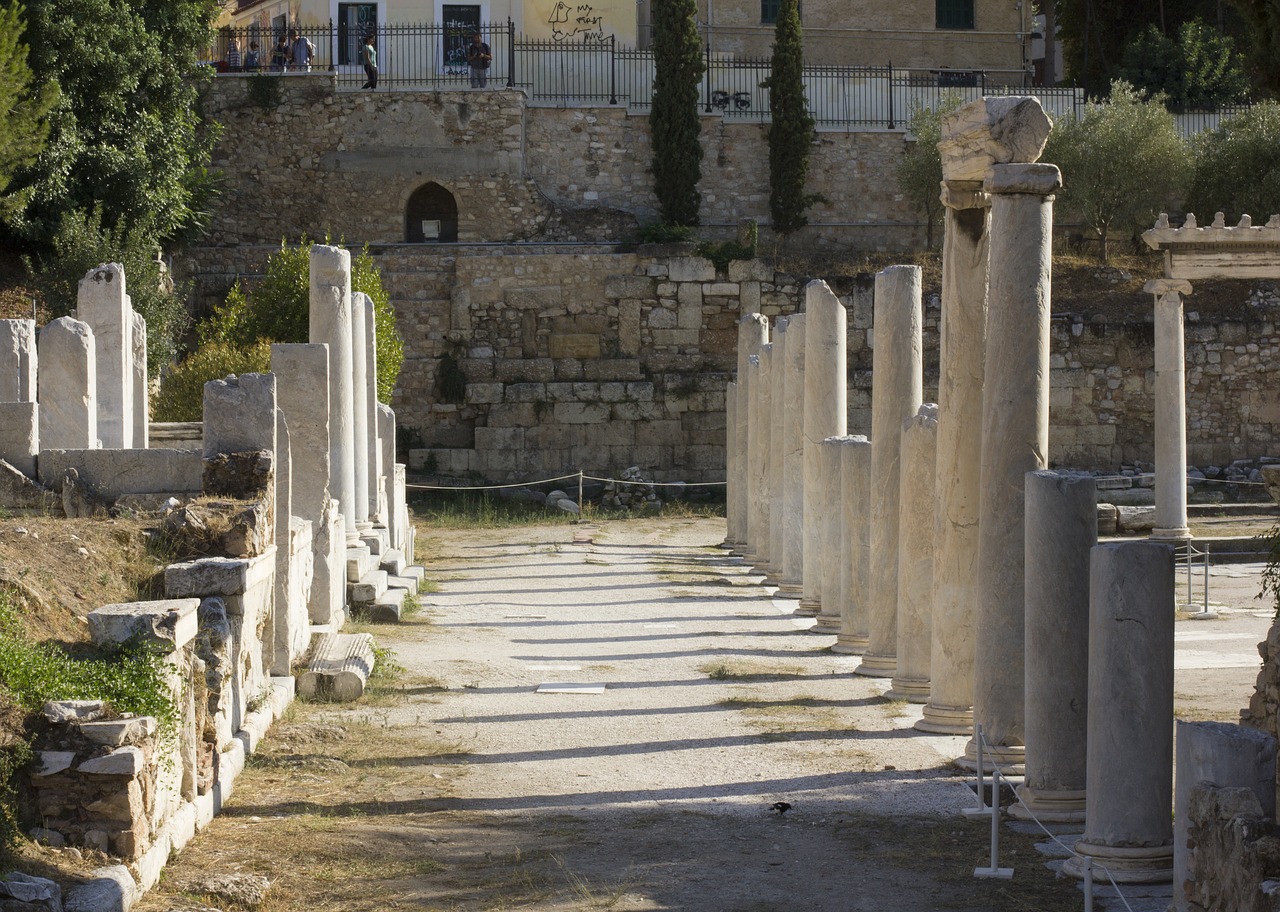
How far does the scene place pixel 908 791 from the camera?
8.29 metres

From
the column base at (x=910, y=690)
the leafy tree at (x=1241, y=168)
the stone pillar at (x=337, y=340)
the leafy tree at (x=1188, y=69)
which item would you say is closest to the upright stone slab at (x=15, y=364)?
the stone pillar at (x=337, y=340)

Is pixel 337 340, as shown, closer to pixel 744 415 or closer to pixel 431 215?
pixel 744 415

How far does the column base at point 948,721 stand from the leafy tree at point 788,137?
23.1 metres

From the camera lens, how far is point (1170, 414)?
69.2 feet

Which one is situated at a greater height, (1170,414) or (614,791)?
(1170,414)

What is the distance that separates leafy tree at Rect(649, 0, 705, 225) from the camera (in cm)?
3128

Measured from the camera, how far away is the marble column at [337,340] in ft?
47.9

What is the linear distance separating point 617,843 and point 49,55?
20.3 m

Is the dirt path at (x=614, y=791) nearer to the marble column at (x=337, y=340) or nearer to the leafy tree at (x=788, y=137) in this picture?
the marble column at (x=337, y=340)

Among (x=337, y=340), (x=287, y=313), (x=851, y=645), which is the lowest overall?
(x=851, y=645)

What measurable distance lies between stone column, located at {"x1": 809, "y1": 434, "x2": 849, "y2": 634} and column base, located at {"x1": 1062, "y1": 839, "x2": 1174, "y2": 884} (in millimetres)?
7113

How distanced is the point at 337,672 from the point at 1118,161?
23.9 meters

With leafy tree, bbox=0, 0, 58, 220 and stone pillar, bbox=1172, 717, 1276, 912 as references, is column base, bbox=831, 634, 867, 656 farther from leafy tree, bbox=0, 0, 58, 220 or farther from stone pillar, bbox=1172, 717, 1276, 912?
leafy tree, bbox=0, 0, 58, 220

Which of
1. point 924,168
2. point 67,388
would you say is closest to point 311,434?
point 67,388
